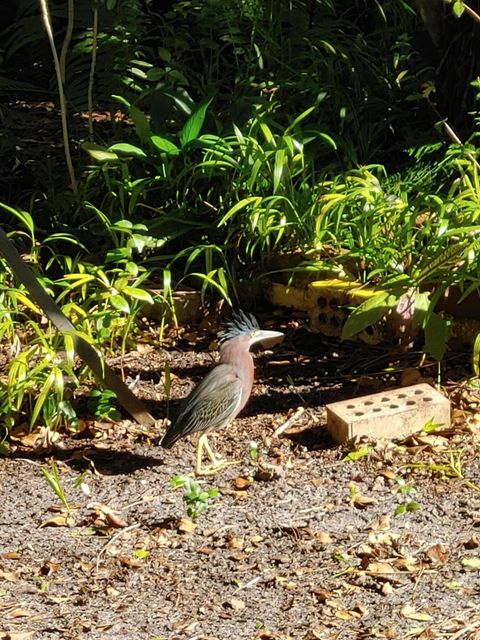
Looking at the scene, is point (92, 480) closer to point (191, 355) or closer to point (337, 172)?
point (191, 355)

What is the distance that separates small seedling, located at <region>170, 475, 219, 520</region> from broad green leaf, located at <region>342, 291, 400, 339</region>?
106cm

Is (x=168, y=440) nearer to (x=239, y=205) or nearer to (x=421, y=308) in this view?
(x=421, y=308)

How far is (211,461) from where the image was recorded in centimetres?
473

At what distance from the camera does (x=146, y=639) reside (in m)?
3.51

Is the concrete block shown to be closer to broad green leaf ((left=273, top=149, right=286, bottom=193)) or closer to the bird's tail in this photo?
the bird's tail

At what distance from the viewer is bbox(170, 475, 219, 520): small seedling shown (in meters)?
4.25

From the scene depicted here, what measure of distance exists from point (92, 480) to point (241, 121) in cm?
286

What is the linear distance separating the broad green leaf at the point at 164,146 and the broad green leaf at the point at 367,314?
1.79m

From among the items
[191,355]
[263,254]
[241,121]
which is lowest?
[191,355]

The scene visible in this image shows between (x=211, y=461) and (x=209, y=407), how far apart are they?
0.81 feet

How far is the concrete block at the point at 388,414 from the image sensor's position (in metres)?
4.72

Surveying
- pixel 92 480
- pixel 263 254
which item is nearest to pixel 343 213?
pixel 263 254

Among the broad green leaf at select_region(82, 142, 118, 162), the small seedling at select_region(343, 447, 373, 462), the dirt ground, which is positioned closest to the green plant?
the dirt ground

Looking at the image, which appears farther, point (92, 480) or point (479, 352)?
point (479, 352)
